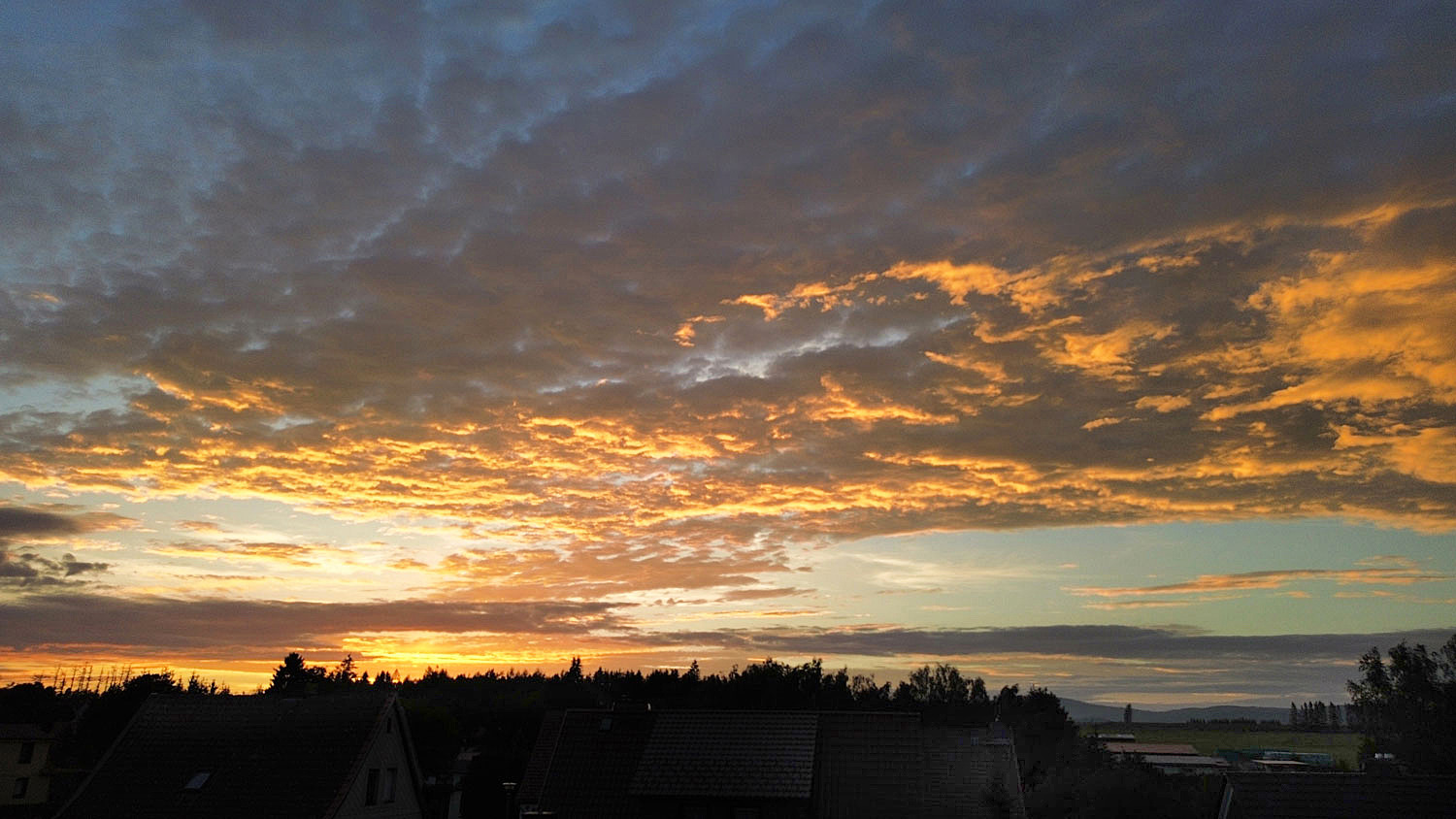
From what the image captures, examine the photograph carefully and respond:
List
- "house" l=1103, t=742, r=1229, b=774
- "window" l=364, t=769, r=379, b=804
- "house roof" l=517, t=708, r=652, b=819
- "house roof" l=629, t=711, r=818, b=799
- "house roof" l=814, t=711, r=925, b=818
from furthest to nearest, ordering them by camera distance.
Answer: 1. "house" l=1103, t=742, r=1229, b=774
2. "house roof" l=517, t=708, r=652, b=819
3. "house roof" l=814, t=711, r=925, b=818
4. "house roof" l=629, t=711, r=818, b=799
5. "window" l=364, t=769, r=379, b=804

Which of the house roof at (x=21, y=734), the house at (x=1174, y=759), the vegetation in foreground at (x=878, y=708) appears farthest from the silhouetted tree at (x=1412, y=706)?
the house roof at (x=21, y=734)

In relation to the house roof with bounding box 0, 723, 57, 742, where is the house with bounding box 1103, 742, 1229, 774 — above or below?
below

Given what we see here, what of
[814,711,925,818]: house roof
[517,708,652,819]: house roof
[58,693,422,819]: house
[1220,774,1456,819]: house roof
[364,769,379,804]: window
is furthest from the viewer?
[517,708,652,819]: house roof

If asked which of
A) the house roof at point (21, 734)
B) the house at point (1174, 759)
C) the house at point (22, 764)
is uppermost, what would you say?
the house roof at point (21, 734)

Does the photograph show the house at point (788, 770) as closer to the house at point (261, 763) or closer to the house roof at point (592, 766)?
the house roof at point (592, 766)

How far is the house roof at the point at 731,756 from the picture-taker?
152ft

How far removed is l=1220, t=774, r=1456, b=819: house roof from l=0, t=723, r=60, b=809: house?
282 ft

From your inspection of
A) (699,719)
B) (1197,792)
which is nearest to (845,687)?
(1197,792)

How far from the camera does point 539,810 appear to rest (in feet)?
157

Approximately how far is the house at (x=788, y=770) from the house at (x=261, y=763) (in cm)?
752

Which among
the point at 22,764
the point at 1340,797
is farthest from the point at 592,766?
the point at 22,764

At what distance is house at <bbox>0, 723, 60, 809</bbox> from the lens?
75.1m

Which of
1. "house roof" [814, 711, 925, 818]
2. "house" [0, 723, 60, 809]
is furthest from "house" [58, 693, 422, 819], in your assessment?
"house" [0, 723, 60, 809]

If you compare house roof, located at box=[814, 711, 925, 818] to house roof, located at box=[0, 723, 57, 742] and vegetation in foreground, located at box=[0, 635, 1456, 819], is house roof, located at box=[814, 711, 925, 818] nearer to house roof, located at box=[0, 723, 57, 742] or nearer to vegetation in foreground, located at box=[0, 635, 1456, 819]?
vegetation in foreground, located at box=[0, 635, 1456, 819]
